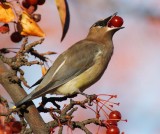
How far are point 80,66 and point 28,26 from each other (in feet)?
3.52

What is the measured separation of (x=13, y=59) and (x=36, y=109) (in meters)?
0.26

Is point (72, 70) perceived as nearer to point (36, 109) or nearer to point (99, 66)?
point (99, 66)

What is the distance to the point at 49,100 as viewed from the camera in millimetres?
2334

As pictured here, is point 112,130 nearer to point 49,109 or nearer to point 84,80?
point 49,109

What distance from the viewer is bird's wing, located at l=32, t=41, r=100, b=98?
118 inches

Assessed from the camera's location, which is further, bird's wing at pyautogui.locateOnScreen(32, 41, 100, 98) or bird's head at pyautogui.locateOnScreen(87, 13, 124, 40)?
bird's head at pyautogui.locateOnScreen(87, 13, 124, 40)

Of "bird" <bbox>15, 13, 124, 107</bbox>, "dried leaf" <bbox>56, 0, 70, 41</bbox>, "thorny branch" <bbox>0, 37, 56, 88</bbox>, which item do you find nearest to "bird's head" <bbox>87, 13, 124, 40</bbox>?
"bird" <bbox>15, 13, 124, 107</bbox>

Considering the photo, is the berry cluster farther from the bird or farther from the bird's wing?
the bird's wing

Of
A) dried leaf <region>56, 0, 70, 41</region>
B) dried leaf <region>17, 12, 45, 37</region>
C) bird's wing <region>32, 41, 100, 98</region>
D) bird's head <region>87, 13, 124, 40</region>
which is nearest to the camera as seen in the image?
dried leaf <region>56, 0, 70, 41</region>

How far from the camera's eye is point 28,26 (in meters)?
2.28

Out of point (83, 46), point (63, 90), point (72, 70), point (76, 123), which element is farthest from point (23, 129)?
point (83, 46)

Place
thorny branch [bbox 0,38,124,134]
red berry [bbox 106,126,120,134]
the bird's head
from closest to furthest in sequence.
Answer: thorny branch [bbox 0,38,124,134] → red berry [bbox 106,126,120,134] → the bird's head

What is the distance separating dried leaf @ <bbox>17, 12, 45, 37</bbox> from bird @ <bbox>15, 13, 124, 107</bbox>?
434mm

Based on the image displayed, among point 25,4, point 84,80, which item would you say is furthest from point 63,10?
point 84,80
